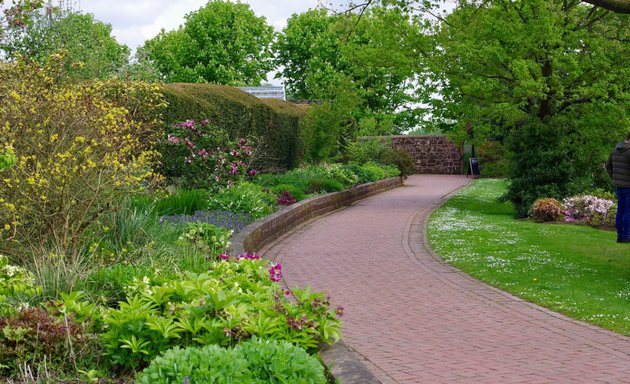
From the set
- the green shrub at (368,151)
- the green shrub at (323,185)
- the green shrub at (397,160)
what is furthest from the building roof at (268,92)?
the green shrub at (323,185)

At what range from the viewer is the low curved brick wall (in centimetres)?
1219

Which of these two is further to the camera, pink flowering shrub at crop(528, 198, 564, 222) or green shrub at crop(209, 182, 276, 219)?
pink flowering shrub at crop(528, 198, 564, 222)

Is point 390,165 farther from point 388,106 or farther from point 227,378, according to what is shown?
point 227,378

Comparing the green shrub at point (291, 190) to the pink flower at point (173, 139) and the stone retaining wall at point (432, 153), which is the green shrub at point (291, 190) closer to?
the pink flower at point (173, 139)

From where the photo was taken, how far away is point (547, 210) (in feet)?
63.0

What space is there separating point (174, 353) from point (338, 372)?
3.57ft

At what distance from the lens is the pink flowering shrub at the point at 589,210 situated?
18406mm

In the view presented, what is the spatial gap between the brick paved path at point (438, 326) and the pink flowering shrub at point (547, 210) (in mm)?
5949

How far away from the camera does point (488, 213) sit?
22.1 m

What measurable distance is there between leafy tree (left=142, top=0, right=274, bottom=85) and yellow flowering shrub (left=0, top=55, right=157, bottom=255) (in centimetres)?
5171

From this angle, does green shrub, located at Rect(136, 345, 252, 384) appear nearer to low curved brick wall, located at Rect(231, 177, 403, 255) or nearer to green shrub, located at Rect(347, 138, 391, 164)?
low curved brick wall, located at Rect(231, 177, 403, 255)

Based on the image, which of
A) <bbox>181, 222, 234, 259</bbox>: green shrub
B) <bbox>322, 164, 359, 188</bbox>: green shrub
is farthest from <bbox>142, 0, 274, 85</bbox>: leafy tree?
<bbox>181, 222, 234, 259</bbox>: green shrub

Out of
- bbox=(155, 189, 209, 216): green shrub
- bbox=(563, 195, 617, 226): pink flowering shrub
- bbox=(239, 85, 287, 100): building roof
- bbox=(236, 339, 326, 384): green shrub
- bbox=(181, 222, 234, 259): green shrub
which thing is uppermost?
bbox=(239, 85, 287, 100): building roof

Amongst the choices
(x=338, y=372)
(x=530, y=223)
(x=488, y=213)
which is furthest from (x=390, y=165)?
(x=338, y=372)
